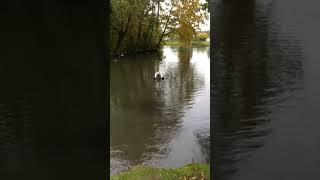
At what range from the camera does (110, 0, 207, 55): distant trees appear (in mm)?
29797

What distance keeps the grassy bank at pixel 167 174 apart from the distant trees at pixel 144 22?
1990 cm

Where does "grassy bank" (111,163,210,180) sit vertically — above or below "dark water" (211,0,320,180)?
below

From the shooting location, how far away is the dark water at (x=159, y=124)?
796 centimetres

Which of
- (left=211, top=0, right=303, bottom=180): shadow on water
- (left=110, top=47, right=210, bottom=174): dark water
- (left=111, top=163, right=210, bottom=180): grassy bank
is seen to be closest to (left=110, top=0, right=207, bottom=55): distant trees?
(left=110, top=47, right=210, bottom=174): dark water

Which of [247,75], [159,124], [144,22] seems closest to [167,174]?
[247,75]

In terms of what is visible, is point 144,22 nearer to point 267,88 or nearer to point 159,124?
point 159,124

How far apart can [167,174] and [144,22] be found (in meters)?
30.0

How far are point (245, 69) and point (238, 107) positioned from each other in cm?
31

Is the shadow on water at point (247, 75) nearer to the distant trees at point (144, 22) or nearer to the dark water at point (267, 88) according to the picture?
the dark water at point (267, 88)

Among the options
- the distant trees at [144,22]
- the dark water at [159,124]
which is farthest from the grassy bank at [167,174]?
the distant trees at [144,22]

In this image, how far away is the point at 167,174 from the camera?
21.0 feet

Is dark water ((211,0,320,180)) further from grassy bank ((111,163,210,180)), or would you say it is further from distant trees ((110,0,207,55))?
distant trees ((110,0,207,55))

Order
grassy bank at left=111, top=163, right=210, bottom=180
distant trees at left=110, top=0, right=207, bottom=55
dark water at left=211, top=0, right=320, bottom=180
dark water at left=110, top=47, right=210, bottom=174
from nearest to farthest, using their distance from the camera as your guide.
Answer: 1. dark water at left=211, top=0, right=320, bottom=180
2. grassy bank at left=111, top=163, right=210, bottom=180
3. dark water at left=110, top=47, right=210, bottom=174
4. distant trees at left=110, top=0, right=207, bottom=55
